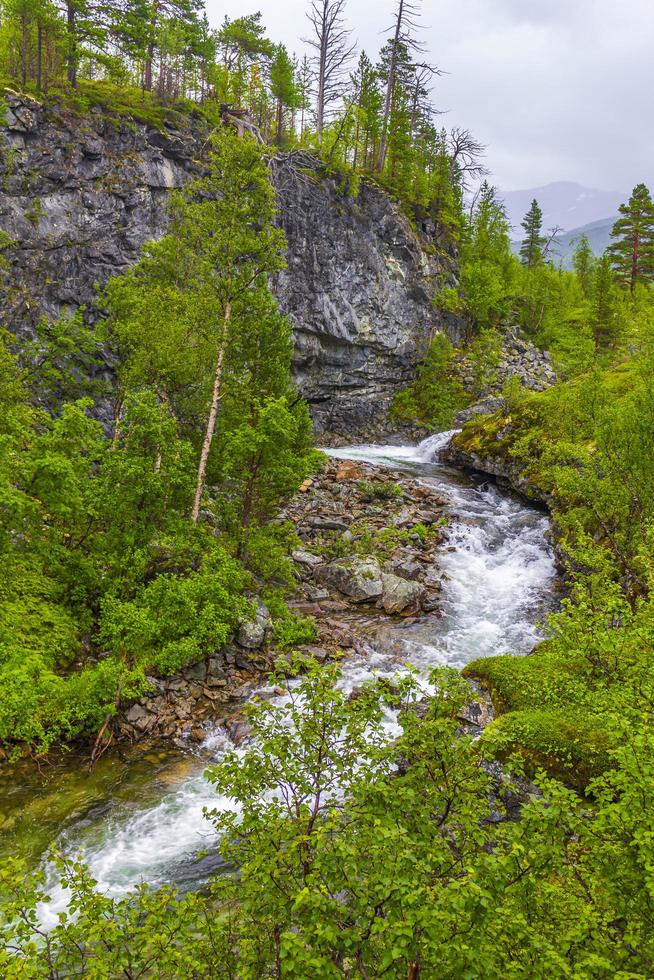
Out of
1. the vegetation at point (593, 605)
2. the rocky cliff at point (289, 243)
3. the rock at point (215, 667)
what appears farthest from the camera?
the rocky cliff at point (289, 243)

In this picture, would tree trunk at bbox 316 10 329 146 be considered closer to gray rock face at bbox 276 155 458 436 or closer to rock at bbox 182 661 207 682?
gray rock face at bbox 276 155 458 436

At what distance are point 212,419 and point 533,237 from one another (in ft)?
255

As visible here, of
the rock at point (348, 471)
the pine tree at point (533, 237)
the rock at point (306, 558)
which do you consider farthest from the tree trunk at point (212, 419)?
the pine tree at point (533, 237)

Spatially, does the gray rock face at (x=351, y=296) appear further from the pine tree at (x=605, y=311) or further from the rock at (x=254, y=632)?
the rock at (x=254, y=632)

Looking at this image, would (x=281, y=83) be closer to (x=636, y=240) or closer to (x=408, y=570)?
(x=636, y=240)

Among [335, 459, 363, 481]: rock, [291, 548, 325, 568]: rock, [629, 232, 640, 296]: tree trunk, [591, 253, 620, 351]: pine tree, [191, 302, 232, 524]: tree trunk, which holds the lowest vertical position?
[291, 548, 325, 568]: rock

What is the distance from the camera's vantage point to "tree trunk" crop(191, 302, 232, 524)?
1811cm

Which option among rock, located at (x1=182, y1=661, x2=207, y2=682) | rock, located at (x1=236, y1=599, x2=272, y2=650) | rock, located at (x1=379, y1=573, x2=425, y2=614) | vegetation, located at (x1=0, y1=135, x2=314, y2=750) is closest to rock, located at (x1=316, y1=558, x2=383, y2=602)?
rock, located at (x1=379, y1=573, x2=425, y2=614)

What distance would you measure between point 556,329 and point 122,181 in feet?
157

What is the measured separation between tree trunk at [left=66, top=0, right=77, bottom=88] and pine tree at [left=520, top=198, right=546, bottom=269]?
60425 millimetres

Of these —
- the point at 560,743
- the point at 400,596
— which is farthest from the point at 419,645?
the point at 560,743

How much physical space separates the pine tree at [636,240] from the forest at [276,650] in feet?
78.1

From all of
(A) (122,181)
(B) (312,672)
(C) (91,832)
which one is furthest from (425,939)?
(A) (122,181)

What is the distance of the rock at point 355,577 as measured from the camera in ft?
74.5
